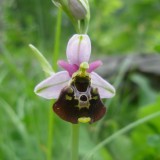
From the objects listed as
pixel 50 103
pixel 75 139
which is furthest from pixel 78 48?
pixel 50 103

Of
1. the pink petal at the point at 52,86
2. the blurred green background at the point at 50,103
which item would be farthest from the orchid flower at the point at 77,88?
the blurred green background at the point at 50,103

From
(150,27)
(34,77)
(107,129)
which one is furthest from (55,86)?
(150,27)

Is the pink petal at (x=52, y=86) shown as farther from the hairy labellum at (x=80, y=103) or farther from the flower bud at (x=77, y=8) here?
the flower bud at (x=77, y=8)

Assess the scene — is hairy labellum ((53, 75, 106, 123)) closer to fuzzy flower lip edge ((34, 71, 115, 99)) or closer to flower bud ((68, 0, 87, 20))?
fuzzy flower lip edge ((34, 71, 115, 99))

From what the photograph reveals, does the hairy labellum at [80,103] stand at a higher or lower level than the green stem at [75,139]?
higher

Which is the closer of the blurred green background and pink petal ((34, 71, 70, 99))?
pink petal ((34, 71, 70, 99))

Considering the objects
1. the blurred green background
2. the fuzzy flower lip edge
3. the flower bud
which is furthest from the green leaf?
the blurred green background

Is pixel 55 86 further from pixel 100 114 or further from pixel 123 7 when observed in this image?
pixel 123 7

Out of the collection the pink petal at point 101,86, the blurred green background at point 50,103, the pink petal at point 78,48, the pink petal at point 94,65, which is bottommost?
the blurred green background at point 50,103
